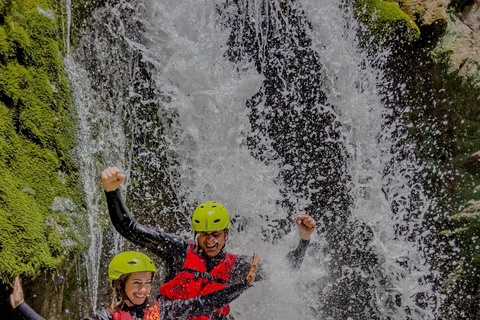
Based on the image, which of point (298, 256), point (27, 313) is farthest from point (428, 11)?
point (27, 313)

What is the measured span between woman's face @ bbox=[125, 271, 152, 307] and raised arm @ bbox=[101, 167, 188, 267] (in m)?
0.33

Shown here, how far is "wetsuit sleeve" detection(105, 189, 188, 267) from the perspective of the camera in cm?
277

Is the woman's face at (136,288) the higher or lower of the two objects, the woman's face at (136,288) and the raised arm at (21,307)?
the higher

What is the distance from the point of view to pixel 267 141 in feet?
14.8

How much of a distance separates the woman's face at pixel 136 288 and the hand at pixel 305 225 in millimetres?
1315

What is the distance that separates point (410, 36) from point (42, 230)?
14.7 feet

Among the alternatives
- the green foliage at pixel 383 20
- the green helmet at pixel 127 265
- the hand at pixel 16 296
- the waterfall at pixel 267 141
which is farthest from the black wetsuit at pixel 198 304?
the green foliage at pixel 383 20

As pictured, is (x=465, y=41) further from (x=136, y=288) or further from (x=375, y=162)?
(x=136, y=288)

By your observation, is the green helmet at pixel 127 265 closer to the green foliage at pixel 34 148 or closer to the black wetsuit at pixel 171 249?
the black wetsuit at pixel 171 249

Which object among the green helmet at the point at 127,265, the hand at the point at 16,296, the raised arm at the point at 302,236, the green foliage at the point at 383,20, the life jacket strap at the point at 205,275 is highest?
the green foliage at the point at 383,20

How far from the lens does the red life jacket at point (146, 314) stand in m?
2.51

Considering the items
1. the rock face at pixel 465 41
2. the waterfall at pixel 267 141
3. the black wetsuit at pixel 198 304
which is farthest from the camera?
the rock face at pixel 465 41

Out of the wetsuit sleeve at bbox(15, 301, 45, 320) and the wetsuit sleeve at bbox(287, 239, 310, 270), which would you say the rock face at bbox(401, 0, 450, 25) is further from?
the wetsuit sleeve at bbox(15, 301, 45, 320)

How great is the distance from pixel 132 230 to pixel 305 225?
1.42 meters
